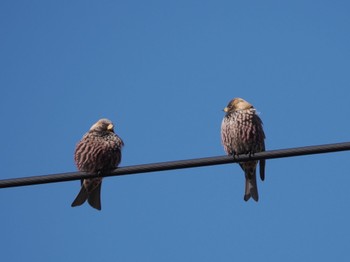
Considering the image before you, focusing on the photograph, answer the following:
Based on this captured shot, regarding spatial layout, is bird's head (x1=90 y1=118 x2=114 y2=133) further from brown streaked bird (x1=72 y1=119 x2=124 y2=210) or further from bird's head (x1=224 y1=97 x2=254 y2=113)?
bird's head (x1=224 y1=97 x2=254 y2=113)

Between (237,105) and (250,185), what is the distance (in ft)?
3.16

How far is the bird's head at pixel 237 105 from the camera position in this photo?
8.46m

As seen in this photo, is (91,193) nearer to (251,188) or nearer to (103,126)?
(103,126)

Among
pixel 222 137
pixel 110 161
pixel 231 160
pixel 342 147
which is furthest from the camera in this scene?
pixel 222 137

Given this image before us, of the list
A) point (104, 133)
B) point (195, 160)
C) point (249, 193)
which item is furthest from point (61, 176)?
point (249, 193)

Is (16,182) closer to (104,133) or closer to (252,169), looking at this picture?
(104,133)

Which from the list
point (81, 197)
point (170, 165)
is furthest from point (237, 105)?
point (170, 165)

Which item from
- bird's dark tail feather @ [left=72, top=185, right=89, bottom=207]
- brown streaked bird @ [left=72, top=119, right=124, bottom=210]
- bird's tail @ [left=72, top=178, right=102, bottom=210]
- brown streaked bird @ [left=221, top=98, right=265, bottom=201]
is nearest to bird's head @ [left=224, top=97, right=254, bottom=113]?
brown streaked bird @ [left=221, top=98, right=265, bottom=201]

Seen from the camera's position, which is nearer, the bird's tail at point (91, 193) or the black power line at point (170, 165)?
the black power line at point (170, 165)

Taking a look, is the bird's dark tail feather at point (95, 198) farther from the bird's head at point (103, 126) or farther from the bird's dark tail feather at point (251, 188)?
the bird's dark tail feather at point (251, 188)

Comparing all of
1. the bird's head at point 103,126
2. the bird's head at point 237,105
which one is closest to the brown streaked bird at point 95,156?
the bird's head at point 103,126

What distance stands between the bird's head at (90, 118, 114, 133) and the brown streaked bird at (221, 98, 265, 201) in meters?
1.30

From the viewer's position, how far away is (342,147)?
5133 mm

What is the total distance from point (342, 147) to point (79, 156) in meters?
3.58
